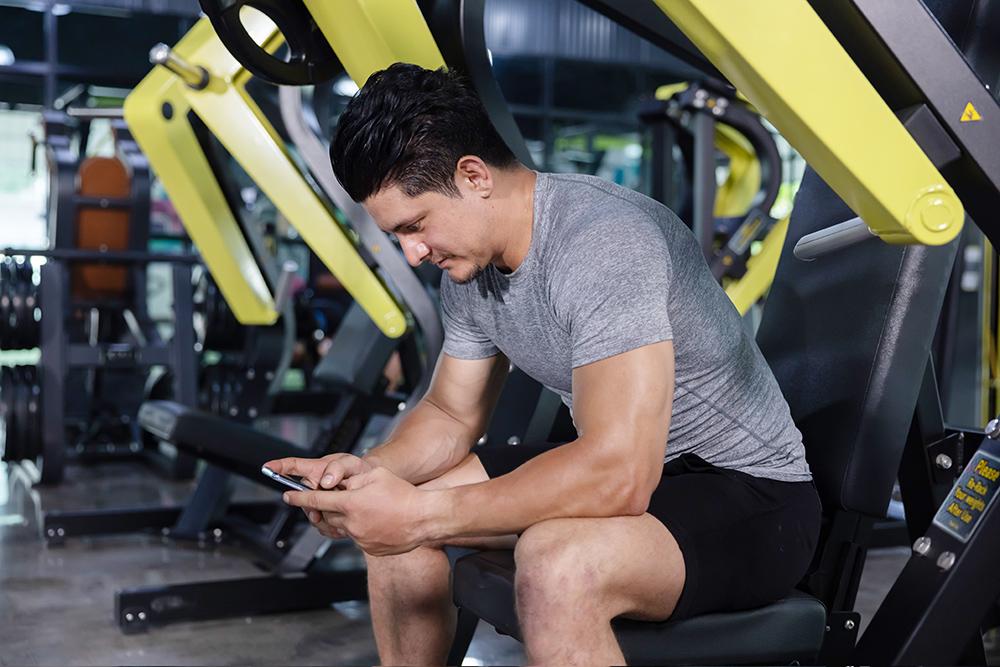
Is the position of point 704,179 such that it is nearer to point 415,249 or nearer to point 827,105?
point 415,249

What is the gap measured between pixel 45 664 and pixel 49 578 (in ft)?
2.54

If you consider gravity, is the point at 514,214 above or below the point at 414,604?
above

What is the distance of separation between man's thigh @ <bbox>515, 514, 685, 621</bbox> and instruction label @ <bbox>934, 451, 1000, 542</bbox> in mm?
369

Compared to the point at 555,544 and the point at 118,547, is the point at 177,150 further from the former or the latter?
the point at 555,544

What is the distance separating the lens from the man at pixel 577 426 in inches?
52.2

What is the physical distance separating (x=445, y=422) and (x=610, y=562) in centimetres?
53

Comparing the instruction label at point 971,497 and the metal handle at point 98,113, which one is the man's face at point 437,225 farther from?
the metal handle at point 98,113

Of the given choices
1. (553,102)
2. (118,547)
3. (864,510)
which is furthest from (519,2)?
(864,510)

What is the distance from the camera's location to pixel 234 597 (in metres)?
2.71

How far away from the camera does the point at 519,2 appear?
9.88 metres

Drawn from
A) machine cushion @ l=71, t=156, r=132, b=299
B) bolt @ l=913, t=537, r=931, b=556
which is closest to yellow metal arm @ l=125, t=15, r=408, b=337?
machine cushion @ l=71, t=156, r=132, b=299

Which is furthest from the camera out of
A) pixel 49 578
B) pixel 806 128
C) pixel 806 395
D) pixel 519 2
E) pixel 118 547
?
pixel 519 2

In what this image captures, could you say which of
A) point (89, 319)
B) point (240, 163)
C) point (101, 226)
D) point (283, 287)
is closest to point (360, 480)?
point (240, 163)

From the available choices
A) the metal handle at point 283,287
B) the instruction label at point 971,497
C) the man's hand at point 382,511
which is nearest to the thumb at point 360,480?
the man's hand at point 382,511
